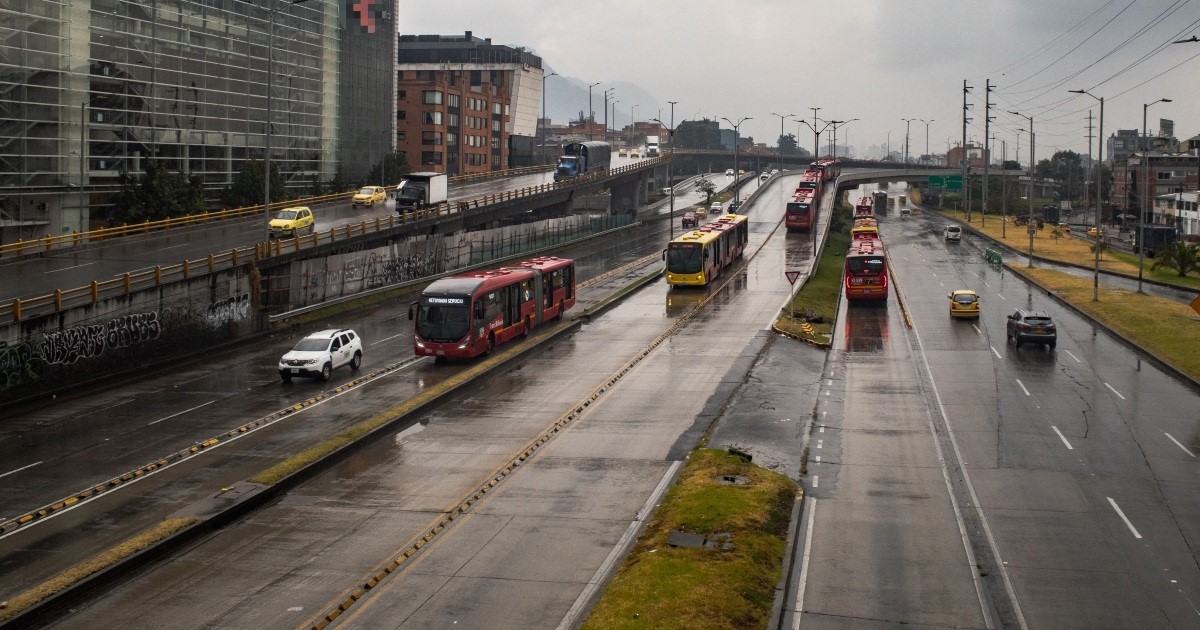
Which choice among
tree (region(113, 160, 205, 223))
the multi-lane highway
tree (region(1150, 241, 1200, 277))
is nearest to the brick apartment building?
tree (region(113, 160, 205, 223))

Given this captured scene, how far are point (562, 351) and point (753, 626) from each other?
28.1 meters

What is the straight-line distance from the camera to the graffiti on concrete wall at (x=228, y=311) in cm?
4516

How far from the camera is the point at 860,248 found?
62.5 m

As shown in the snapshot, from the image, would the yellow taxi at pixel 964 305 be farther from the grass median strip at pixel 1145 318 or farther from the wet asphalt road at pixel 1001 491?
the wet asphalt road at pixel 1001 491

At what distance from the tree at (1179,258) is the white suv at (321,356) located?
58.5m

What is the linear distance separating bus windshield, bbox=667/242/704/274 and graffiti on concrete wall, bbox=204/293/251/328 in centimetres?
2477

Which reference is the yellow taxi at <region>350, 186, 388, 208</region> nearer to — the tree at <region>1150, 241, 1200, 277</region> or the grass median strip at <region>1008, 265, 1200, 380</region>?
the grass median strip at <region>1008, 265, 1200, 380</region>

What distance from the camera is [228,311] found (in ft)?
152

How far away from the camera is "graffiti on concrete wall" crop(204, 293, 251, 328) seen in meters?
45.2

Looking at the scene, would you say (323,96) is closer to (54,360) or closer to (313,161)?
(313,161)

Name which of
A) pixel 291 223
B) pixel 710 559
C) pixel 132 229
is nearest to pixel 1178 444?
pixel 710 559

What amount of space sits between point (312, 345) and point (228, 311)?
30.4ft

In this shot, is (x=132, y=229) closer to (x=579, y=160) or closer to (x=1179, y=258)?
(x=579, y=160)

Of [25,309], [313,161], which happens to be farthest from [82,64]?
[25,309]
